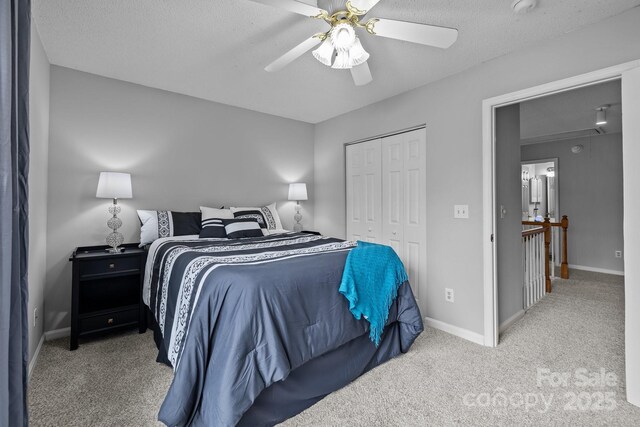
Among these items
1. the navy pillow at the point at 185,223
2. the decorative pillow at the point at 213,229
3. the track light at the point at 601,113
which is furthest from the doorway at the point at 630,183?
the navy pillow at the point at 185,223

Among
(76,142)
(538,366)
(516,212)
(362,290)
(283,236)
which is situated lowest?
(538,366)

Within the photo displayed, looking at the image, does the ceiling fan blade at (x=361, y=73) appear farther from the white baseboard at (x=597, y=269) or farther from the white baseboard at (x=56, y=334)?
the white baseboard at (x=597, y=269)

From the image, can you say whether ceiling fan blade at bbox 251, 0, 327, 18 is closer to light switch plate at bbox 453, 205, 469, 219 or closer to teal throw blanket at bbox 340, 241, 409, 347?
teal throw blanket at bbox 340, 241, 409, 347

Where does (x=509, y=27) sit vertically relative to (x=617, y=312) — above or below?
above

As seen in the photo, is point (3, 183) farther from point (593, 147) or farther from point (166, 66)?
point (593, 147)

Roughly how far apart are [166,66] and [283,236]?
6.08 feet

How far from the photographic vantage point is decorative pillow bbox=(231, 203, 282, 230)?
11.2 feet

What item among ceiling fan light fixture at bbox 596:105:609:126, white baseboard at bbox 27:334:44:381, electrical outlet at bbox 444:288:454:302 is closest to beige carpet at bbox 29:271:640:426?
white baseboard at bbox 27:334:44:381

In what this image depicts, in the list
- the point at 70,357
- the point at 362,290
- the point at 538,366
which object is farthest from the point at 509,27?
the point at 70,357

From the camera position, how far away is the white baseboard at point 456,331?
2.66 metres

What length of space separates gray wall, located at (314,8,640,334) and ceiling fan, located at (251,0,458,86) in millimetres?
1081

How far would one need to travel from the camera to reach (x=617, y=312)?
3254 mm

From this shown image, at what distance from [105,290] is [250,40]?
251 centimetres

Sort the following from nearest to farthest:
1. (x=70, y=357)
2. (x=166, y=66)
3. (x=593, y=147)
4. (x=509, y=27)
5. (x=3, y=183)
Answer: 1. (x=3, y=183)
2. (x=509, y=27)
3. (x=70, y=357)
4. (x=166, y=66)
5. (x=593, y=147)
